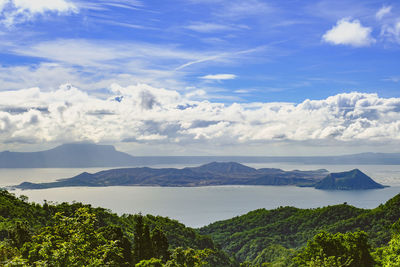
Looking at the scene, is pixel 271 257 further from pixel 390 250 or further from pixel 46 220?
pixel 390 250

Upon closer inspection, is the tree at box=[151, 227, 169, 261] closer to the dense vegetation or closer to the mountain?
the dense vegetation

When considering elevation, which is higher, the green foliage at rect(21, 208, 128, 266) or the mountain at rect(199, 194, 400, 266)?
the green foliage at rect(21, 208, 128, 266)

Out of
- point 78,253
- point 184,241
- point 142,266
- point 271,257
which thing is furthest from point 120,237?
point 271,257

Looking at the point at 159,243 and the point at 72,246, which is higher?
the point at 72,246

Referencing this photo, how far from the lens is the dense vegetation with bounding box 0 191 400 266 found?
18913 millimetres

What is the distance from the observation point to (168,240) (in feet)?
425

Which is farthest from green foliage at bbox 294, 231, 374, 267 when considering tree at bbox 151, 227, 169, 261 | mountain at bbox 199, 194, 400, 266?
mountain at bbox 199, 194, 400, 266

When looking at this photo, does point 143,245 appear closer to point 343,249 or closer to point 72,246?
point 343,249

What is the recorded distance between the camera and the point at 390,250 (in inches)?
1417

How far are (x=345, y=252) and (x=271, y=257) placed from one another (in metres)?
96.4

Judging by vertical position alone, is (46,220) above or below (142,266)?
below

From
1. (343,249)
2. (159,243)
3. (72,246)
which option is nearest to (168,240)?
(159,243)

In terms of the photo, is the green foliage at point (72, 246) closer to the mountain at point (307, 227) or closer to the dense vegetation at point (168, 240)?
the dense vegetation at point (168, 240)

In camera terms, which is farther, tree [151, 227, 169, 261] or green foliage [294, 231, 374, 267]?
green foliage [294, 231, 374, 267]
